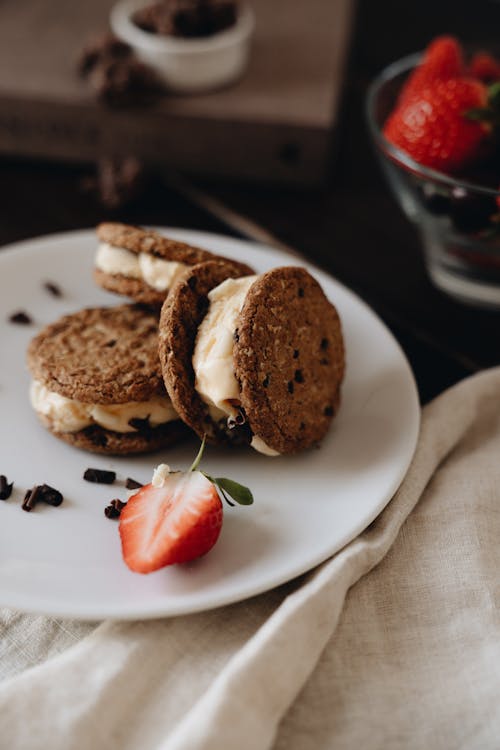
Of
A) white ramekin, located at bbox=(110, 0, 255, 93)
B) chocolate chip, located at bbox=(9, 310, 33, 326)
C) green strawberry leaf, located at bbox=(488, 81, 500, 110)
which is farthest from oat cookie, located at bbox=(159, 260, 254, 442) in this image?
white ramekin, located at bbox=(110, 0, 255, 93)

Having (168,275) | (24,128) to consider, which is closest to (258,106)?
(24,128)

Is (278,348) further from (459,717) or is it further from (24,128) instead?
(24,128)

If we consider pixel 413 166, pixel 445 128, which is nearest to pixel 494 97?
pixel 445 128

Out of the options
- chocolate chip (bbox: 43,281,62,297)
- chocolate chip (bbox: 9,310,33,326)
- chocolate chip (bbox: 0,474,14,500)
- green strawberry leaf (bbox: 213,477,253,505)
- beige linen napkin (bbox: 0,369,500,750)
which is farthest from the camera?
chocolate chip (bbox: 43,281,62,297)

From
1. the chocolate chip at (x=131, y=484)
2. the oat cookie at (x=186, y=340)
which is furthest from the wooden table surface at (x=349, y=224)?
the chocolate chip at (x=131, y=484)

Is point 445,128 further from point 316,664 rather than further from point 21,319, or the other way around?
point 316,664

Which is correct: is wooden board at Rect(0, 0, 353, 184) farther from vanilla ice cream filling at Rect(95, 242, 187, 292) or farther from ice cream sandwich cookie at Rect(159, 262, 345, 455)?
ice cream sandwich cookie at Rect(159, 262, 345, 455)

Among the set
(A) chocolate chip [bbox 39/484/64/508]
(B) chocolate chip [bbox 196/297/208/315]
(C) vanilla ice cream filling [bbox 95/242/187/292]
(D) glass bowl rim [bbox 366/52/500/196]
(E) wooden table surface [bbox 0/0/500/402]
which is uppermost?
(D) glass bowl rim [bbox 366/52/500/196]
